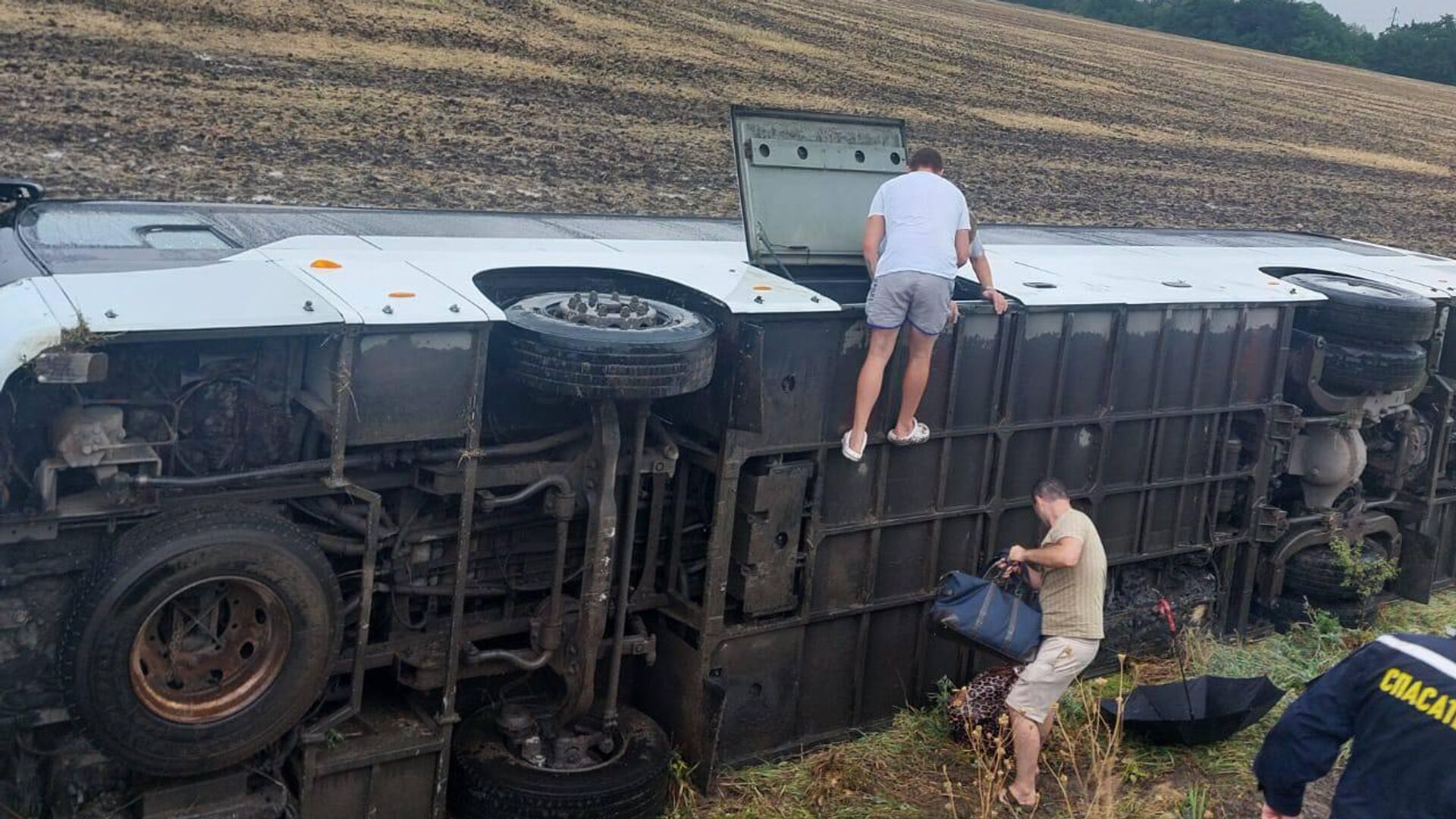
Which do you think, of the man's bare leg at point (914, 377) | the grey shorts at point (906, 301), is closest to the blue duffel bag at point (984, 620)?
the man's bare leg at point (914, 377)

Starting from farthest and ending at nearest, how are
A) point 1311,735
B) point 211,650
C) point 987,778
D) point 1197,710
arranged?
1. point 1197,710
2. point 987,778
3. point 211,650
4. point 1311,735

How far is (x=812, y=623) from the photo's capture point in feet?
21.7

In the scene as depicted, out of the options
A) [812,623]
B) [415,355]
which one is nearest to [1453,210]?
[812,623]

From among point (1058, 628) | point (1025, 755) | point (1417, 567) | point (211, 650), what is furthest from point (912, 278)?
point (1417, 567)

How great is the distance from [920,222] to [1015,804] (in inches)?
110

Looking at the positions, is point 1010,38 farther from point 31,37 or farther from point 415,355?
point 415,355

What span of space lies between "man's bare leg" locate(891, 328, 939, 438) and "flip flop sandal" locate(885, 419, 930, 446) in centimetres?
1

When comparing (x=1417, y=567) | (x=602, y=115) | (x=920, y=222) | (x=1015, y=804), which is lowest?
(x=1015, y=804)

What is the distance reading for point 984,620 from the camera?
6250 mm

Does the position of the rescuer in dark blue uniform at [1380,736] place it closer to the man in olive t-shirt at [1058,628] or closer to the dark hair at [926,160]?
the man in olive t-shirt at [1058,628]

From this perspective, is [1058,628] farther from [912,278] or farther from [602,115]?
[602,115]

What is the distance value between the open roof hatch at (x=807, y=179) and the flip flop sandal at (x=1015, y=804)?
2801 mm

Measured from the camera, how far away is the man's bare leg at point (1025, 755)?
616 centimetres

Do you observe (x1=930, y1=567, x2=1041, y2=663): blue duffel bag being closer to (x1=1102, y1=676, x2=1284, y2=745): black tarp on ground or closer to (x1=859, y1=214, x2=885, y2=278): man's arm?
(x1=1102, y1=676, x2=1284, y2=745): black tarp on ground
